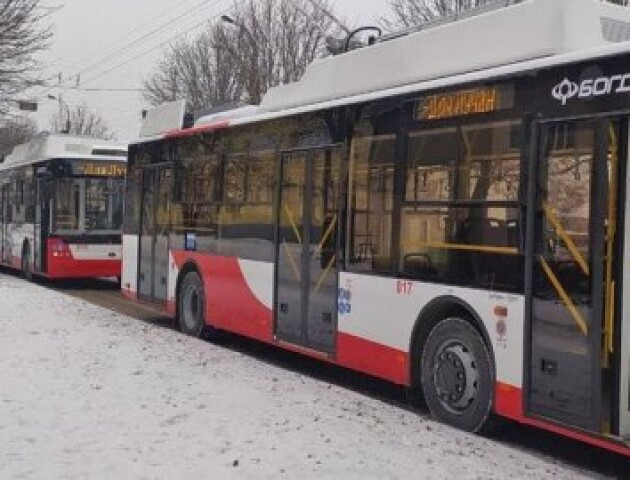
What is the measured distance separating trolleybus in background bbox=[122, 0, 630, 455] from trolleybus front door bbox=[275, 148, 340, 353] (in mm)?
25

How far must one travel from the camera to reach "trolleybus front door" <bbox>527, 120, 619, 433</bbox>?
629cm

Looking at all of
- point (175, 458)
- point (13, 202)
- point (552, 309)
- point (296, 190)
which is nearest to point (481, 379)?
point (552, 309)

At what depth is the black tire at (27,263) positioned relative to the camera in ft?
75.2

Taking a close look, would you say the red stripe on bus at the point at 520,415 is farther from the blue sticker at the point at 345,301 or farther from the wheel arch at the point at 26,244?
the wheel arch at the point at 26,244

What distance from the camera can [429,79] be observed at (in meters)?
8.51

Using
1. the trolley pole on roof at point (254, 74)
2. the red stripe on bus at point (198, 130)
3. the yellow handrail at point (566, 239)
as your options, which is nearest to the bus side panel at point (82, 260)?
the red stripe on bus at point (198, 130)

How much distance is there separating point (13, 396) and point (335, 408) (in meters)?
2.61

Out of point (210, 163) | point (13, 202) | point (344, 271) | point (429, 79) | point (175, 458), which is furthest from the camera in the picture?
point (13, 202)

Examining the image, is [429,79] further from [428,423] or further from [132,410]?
[132,410]

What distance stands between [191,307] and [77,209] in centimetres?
906

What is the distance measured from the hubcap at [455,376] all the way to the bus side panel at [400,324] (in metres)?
0.40

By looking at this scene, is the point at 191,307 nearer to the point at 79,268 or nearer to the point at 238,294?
the point at 238,294

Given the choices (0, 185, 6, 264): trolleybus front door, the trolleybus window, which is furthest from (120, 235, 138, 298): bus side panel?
(0, 185, 6, 264): trolleybus front door

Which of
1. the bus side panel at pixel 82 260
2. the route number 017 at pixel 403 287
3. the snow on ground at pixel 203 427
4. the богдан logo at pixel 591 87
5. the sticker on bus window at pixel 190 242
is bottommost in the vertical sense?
the snow on ground at pixel 203 427
